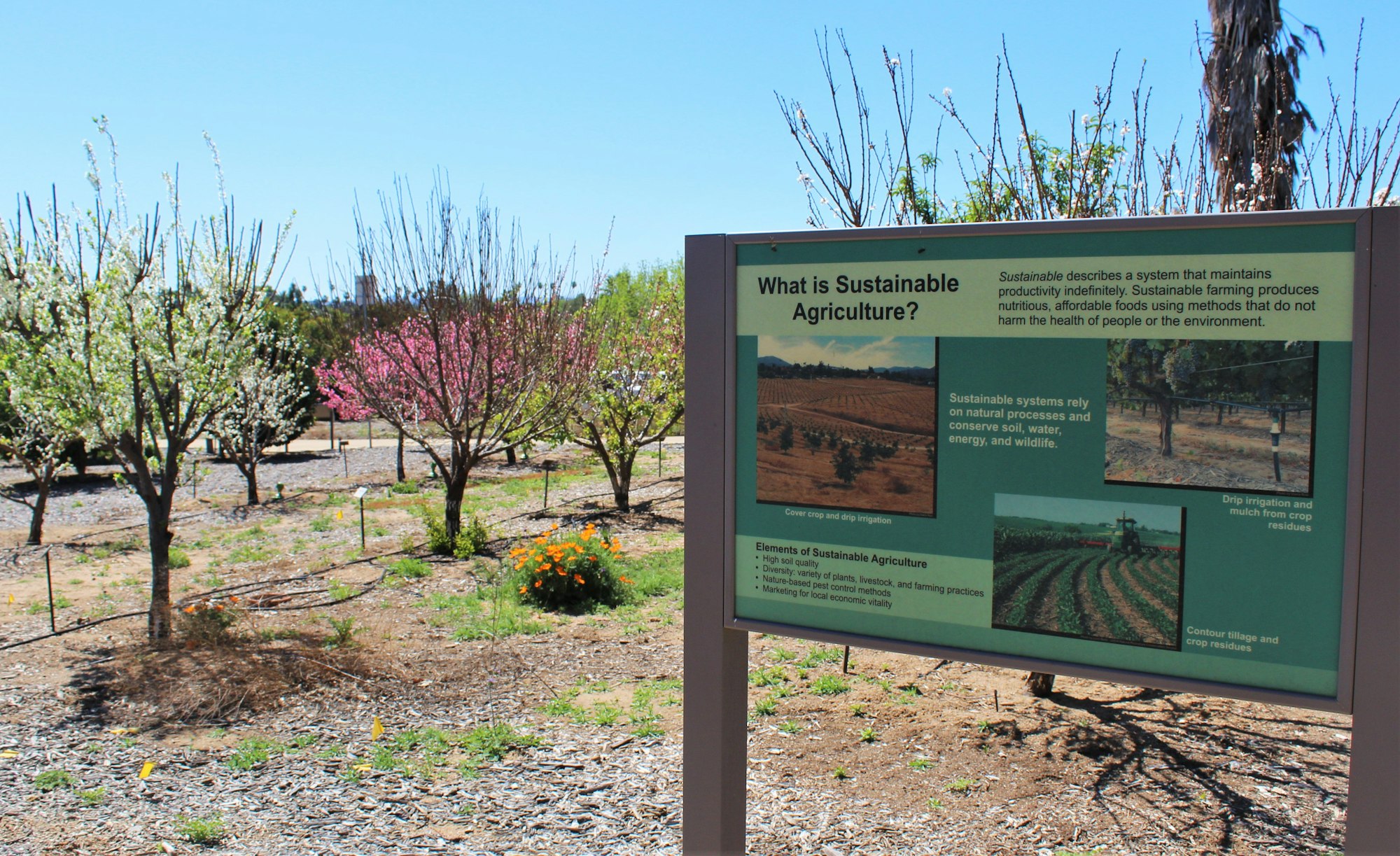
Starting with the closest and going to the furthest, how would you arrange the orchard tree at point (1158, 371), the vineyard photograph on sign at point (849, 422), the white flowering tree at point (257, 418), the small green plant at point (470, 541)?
the orchard tree at point (1158, 371), the vineyard photograph on sign at point (849, 422), the small green plant at point (470, 541), the white flowering tree at point (257, 418)

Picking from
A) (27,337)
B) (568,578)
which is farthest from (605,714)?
(27,337)

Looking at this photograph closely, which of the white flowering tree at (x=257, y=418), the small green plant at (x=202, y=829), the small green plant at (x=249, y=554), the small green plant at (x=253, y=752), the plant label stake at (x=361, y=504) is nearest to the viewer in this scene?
the small green plant at (x=202, y=829)

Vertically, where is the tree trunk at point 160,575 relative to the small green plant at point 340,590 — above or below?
above

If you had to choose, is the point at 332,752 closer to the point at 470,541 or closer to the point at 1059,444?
the point at 1059,444

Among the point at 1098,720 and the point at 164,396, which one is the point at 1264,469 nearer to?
the point at 1098,720

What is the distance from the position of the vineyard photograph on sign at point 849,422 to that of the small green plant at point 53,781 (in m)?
4.33

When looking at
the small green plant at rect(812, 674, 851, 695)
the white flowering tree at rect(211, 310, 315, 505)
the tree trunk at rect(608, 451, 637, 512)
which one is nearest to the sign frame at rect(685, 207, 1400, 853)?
the small green plant at rect(812, 674, 851, 695)

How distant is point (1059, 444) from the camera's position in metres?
2.29

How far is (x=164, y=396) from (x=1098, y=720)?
733 cm

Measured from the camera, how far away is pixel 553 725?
18.0ft

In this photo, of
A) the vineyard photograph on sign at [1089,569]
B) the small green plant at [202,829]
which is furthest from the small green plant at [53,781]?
the vineyard photograph on sign at [1089,569]

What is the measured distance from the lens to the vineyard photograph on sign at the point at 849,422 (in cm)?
246

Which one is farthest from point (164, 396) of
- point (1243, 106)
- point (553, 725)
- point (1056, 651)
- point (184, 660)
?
point (1243, 106)

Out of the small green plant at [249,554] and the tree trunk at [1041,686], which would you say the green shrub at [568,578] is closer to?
the small green plant at [249,554]
